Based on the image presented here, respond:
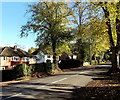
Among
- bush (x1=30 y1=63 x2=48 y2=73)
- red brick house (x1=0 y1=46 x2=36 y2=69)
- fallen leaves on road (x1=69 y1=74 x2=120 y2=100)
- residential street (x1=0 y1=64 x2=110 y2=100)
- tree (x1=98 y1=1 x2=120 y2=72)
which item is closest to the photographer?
fallen leaves on road (x1=69 y1=74 x2=120 y2=100)

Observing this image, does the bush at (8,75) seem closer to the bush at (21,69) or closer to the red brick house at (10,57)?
the bush at (21,69)

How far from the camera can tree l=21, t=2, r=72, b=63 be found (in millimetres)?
26656

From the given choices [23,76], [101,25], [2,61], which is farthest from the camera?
[2,61]

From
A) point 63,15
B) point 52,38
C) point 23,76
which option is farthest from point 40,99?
point 63,15

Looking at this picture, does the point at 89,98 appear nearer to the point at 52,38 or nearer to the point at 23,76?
the point at 23,76

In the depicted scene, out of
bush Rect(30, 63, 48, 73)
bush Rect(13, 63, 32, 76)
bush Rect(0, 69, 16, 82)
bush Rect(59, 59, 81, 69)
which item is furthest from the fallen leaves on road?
bush Rect(59, 59, 81, 69)

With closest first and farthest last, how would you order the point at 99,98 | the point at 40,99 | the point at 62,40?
the point at 99,98 → the point at 40,99 → the point at 62,40

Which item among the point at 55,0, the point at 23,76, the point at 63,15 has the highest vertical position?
the point at 55,0

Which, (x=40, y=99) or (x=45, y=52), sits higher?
(x=45, y=52)

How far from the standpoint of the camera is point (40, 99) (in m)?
9.14

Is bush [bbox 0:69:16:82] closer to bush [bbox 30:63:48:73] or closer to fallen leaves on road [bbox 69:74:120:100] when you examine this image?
bush [bbox 30:63:48:73]

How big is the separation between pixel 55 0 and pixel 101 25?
1251 centimetres

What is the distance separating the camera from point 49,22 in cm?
2700

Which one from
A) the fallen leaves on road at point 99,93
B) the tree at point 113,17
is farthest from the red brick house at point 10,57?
the fallen leaves on road at point 99,93
